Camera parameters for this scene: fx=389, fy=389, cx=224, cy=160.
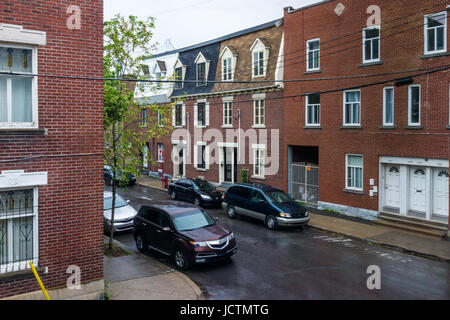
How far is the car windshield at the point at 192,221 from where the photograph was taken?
12.4 meters

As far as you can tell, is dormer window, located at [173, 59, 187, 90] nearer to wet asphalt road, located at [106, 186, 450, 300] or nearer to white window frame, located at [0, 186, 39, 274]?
wet asphalt road, located at [106, 186, 450, 300]

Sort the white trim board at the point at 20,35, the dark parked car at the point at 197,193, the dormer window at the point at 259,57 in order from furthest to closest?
1. the dormer window at the point at 259,57
2. the dark parked car at the point at 197,193
3. the white trim board at the point at 20,35

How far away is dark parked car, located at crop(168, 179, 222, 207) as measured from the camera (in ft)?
70.5

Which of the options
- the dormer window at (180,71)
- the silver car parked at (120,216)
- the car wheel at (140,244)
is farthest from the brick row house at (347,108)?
the silver car parked at (120,216)

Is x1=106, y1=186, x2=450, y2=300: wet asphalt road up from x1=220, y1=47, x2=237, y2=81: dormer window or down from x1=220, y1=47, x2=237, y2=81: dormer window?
down

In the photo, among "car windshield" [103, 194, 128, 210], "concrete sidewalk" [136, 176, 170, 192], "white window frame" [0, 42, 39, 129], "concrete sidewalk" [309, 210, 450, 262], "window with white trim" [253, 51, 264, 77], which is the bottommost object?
"concrete sidewalk" [309, 210, 450, 262]

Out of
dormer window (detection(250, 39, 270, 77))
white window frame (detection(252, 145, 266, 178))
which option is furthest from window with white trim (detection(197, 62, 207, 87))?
white window frame (detection(252, 145, 266, 178))

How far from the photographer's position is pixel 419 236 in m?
15.6

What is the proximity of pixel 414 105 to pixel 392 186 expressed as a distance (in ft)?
12.3

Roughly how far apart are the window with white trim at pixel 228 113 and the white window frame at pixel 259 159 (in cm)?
311

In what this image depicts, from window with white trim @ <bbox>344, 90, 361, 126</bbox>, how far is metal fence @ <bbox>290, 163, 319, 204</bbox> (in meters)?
3.25

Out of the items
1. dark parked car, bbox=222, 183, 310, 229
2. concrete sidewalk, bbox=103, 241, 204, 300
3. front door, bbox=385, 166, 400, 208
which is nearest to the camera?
concrete sidewalk, bbox=103, 241, 204, 300

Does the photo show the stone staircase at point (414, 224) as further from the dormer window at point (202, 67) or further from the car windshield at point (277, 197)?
the dormer window at point (202, 67)

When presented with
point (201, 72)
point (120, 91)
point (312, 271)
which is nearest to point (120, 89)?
point (120, 91)
